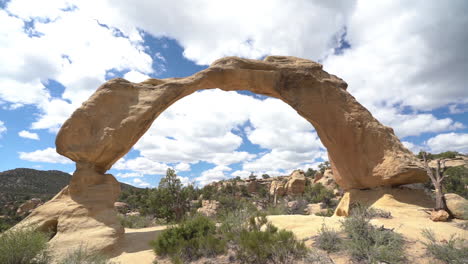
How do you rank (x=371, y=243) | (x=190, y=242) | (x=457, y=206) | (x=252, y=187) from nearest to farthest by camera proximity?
(x=371, y=243), (x=190, y=242), (x=457, y=206), (x=252, y=187)

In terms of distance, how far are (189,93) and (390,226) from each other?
330 inches

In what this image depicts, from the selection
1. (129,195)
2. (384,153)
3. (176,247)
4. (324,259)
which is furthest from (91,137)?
(129,195)

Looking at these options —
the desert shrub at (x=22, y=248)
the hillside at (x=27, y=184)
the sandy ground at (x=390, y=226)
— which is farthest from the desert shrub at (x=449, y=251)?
the hillside at (x=27, y=184)

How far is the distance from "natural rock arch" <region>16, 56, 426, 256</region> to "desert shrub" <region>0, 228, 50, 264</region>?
1483 millimetres

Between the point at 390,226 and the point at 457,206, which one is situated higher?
the point at 457,206

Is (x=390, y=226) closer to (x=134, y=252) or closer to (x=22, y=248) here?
(x=134, y=252)

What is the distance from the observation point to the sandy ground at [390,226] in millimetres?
5797

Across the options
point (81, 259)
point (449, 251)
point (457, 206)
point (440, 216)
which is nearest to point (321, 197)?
point (457, 206)

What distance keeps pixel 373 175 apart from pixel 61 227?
11052mm

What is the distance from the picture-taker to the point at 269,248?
557 centimetres

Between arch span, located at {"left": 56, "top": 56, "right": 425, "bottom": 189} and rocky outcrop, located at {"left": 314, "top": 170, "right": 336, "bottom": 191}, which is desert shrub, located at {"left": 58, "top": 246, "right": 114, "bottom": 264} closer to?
arch span, located at {"left": 56, "top": 56, "right": 425, "bottom": 189}

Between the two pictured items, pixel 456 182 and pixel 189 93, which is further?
pixel 456 182

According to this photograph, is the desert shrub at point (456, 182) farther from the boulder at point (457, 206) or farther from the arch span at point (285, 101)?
the boulder at point (457, 206)

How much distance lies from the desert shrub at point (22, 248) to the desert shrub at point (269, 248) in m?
4.27
